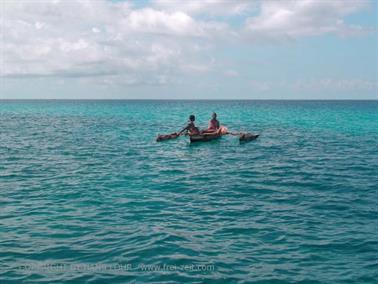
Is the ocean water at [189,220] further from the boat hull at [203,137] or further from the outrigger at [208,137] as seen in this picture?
the outrigger at [208,137]

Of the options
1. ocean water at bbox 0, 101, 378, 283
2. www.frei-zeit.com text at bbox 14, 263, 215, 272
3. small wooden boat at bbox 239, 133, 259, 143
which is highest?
small wooden boat at bbox 239, 133, 259, 143

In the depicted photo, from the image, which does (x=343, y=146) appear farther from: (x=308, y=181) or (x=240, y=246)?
(x=240, y=246)

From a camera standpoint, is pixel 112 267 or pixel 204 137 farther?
pixel 204 137

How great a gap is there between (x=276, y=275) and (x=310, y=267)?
102cm

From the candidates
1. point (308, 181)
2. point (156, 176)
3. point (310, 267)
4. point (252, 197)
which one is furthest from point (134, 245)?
point (308, 181)

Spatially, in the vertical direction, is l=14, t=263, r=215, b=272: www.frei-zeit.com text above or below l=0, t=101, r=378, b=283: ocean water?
below

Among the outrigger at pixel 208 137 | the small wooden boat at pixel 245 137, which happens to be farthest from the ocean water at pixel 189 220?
the small wooden boat at pixel 245 137

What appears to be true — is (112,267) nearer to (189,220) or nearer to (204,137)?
(189,220)

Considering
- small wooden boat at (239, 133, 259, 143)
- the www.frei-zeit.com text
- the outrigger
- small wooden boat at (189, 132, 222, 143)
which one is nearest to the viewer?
the www.frei-zeit.com text

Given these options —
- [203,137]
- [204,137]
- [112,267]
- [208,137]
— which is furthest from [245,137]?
[112,267]

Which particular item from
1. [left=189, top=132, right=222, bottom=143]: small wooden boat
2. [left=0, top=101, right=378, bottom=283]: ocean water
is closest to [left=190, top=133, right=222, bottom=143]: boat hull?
[left=189, top=132, right=222, bottom=143]: small wooden boat

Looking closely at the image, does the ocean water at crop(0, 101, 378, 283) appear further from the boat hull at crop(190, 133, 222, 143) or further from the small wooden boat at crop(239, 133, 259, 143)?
the small wooden boat at crop(239, 133, 259, 143)

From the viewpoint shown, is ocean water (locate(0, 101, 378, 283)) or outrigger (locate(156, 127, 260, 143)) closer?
ocean water (locate(0, 101, 378, 283))

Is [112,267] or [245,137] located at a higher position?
[245,137]
